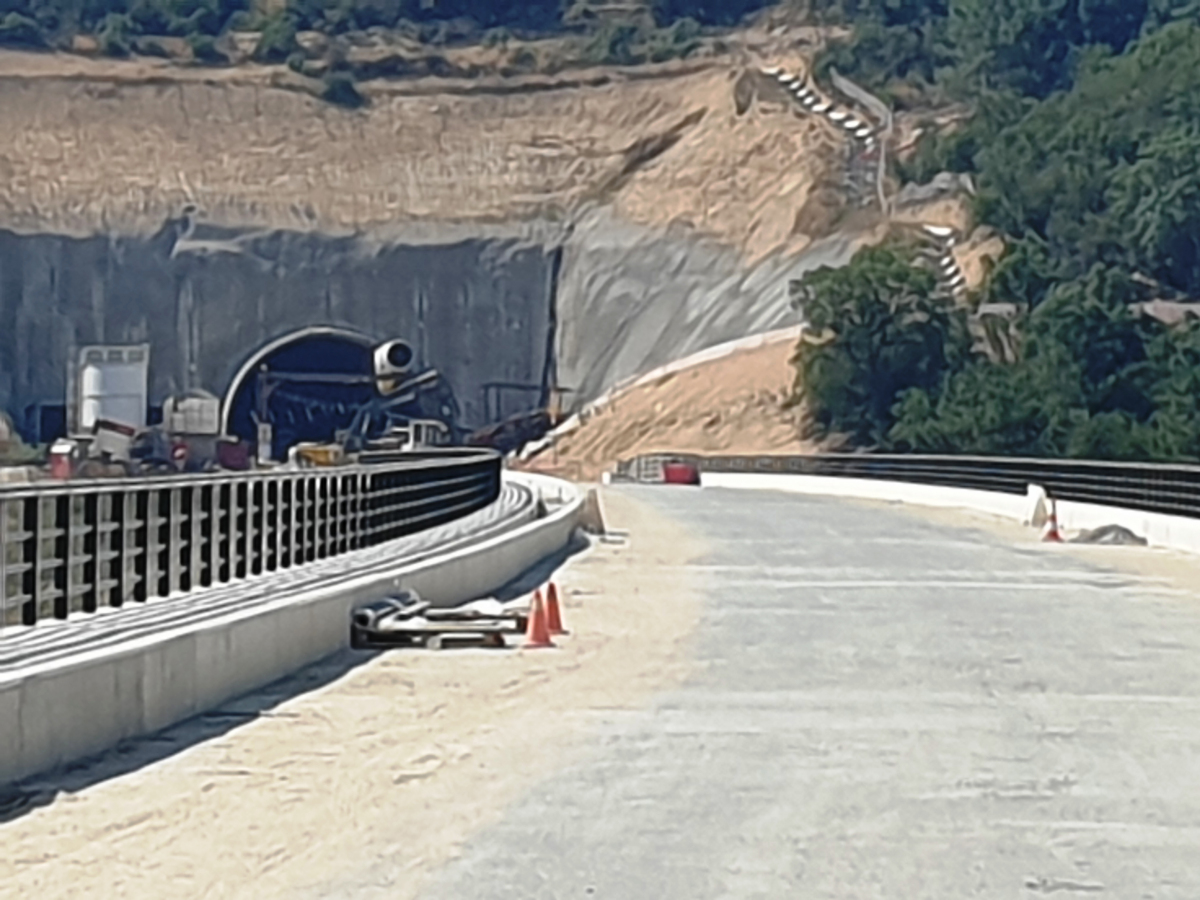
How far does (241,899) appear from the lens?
937cm

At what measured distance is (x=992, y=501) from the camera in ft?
179

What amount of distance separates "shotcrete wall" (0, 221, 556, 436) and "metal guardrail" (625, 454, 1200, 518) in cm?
2141

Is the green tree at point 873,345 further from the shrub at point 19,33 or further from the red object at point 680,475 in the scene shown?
the shrub at point 19,33

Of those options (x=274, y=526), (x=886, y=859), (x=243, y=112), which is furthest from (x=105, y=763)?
(x=243, y=112)

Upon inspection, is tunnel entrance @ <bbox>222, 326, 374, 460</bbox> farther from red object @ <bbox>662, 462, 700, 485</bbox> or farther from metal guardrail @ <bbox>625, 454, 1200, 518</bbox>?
red object @ <bbox>662, 462, 700, 485</bbox>

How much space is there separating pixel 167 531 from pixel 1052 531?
969 inches

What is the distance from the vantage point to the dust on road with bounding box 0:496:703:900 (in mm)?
9969

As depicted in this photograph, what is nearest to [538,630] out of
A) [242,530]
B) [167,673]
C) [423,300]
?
[242,530]

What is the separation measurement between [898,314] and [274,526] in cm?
7137

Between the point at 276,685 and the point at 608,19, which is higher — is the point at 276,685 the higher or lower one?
the lower one

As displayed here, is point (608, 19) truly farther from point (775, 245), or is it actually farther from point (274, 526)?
point (274, 526)

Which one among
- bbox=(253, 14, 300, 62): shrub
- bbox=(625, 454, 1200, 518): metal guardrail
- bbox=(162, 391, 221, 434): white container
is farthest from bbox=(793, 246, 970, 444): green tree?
bbox=(253, 14, 300, 62): shrub

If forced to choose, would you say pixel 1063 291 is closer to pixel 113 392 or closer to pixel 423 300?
pixel 423 300

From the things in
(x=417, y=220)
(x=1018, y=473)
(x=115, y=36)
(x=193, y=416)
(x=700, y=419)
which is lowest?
(x=193, y=416)
